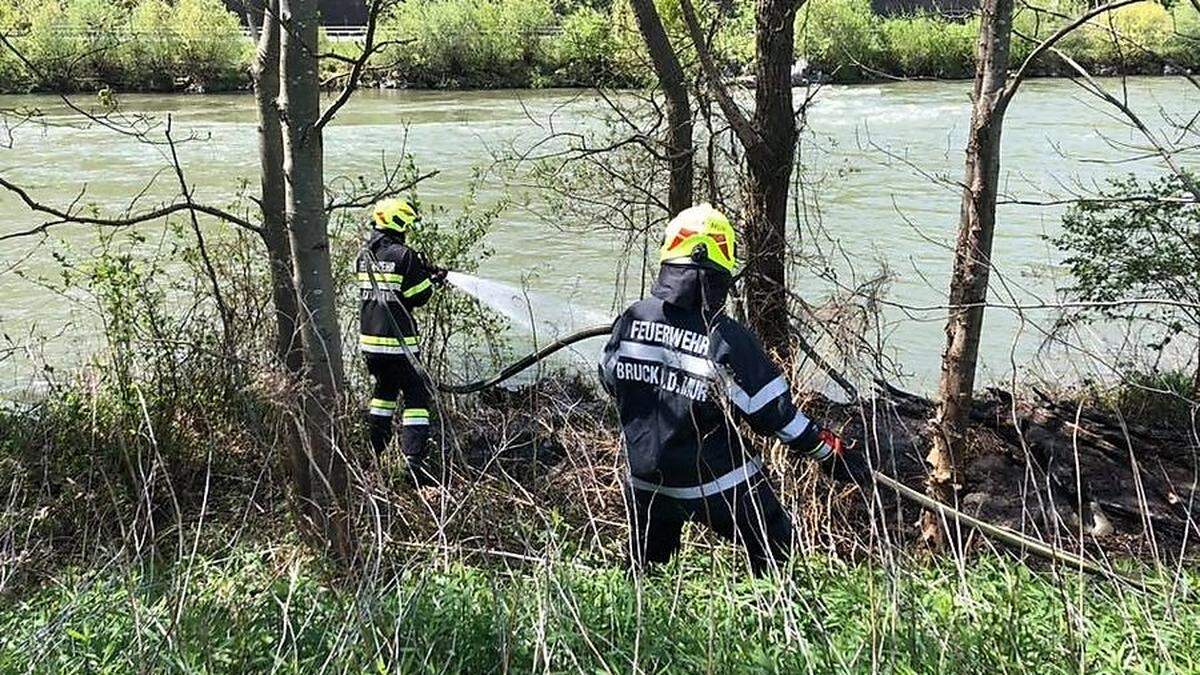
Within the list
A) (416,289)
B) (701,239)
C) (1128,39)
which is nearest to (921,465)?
(1128,39)

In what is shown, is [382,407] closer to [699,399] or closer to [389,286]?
[389,286]

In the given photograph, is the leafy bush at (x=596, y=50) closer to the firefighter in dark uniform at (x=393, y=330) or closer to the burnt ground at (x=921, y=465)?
the firefighter in dark uniform at (x=393, y=330)

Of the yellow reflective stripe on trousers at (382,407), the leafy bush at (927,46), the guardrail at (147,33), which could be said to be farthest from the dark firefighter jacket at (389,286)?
the leafy bush at (927,46)

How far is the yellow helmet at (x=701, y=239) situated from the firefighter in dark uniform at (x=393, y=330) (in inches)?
96.6

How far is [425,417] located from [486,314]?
1.57 metres

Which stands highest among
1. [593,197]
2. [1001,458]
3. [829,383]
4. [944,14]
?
[944,14]

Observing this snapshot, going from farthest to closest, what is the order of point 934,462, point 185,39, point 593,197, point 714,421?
point 185,39, point 593,197, point 934,462, point 714,421

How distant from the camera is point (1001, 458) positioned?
6.86 metres

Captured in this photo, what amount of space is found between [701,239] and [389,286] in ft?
8.75

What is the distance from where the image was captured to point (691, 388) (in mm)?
3852

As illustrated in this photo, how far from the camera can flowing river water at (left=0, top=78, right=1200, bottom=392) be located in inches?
372

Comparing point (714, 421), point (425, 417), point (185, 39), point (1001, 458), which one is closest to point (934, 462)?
point (1001, 458)

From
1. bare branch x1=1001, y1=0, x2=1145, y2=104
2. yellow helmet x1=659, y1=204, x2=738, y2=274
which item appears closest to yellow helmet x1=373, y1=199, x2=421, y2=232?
yellow helmet x1=659, y1=204, x2=738, y2=274

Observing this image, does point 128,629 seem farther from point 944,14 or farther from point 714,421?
point 944,14
